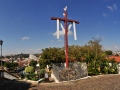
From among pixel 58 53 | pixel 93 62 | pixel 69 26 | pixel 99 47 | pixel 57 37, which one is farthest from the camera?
pixel 99 47

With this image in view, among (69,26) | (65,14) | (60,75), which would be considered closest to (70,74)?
(60,75)

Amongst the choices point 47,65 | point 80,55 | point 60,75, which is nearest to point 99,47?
point 80,55

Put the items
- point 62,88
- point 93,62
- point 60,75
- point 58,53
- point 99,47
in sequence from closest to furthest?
point 62,88
point 60,75
point 93,62
point 58,53
point 99,47

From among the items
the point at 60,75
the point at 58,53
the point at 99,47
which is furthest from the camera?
the point at 99,47

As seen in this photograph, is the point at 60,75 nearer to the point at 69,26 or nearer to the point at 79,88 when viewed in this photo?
the point at 79,88

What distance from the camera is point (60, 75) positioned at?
18297 mm

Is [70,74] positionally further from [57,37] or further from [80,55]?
[80,55]

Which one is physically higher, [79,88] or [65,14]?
[65,14]

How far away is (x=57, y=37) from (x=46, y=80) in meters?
5.52

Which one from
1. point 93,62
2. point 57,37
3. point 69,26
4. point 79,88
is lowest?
point 79,88

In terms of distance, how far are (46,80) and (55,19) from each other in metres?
7.04

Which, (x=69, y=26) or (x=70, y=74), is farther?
(x=69, y=26)

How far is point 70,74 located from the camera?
19.2 metres

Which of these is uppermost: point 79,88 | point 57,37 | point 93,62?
point 57,37
